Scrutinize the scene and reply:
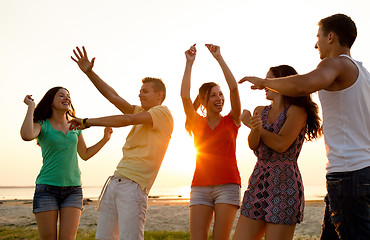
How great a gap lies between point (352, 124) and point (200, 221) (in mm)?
2542

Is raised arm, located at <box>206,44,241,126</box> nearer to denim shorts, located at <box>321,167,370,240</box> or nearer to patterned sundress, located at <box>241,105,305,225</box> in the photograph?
patterned sundress, located at <box>241,105,305,225</box>

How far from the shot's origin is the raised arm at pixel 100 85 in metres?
5.66

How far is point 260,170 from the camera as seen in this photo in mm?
4148

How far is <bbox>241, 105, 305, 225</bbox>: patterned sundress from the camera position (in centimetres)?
387

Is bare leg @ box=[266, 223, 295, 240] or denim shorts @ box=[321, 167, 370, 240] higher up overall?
denim shorts @ box=[321, 167, 370, 240]

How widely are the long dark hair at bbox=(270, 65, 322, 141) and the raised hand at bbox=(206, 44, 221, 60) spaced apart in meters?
1.35

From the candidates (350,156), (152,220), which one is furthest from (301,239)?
(350,156)

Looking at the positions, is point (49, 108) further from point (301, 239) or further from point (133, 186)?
point (301, 239)

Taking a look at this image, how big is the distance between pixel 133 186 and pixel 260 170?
1570mm

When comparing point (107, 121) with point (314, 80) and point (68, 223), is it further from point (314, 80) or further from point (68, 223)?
point (314, 80)

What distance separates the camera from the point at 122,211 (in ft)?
15.4

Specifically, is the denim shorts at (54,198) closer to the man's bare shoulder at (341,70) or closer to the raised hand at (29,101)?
the raised hand at (29,101)

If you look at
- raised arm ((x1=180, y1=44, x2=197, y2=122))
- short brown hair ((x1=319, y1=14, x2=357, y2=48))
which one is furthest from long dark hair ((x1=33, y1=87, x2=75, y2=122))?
short brown hair ((x1=319, y1=14, x2=357, y2=48))

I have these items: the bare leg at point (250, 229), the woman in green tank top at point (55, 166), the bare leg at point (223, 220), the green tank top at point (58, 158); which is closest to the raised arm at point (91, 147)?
the woman in green tank top at point (55, 166)
